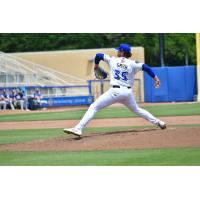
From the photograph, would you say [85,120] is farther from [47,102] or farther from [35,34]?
[35,34]

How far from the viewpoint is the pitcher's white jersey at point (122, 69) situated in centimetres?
1334

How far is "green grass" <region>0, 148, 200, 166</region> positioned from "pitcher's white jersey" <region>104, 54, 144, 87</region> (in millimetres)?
Result: 2066

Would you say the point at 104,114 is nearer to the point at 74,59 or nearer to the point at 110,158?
the point at 110,158

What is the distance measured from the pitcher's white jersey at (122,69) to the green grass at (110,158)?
207cm

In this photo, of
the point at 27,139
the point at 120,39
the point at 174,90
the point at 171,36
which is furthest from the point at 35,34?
the point at 27,139

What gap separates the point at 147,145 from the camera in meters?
12.4

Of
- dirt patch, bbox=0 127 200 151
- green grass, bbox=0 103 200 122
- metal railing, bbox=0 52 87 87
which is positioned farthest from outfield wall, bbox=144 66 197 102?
dirt patch, bbox=0 127 200 151

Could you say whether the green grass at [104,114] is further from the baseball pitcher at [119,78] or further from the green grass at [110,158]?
the green grass at [110,158]

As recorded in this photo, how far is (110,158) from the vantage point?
1099 centimetres

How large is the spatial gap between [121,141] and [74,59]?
93.8ft

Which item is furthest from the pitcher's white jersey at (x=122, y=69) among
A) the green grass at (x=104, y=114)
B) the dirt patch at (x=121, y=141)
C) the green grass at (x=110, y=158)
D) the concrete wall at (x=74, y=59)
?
the concrete wall at (x=74, y=59)

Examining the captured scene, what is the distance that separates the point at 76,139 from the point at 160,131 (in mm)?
1824

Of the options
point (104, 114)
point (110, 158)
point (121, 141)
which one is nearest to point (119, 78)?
point (121, 141)

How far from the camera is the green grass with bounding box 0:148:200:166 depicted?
10.3 metres
